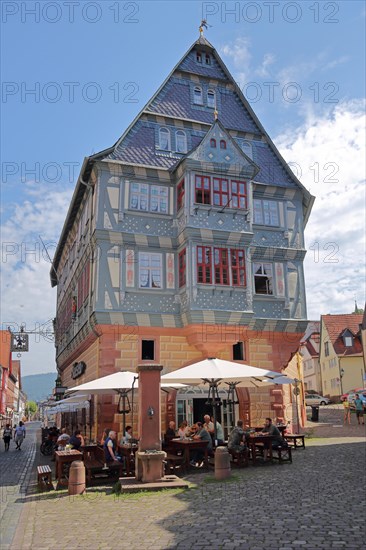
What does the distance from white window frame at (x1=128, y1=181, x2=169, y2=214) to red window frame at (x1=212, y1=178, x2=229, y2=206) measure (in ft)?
7.07

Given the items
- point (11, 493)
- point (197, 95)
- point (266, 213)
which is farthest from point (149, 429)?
point (197, 95)

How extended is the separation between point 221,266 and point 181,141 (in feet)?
21.6

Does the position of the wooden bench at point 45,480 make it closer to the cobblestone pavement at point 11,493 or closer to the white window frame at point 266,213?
the cobblestone pavement at point 11,493

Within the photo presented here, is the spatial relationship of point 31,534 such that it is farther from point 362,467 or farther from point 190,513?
point 362,467

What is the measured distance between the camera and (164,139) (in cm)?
2503

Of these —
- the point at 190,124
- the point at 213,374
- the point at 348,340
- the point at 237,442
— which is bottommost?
the point at 237,442

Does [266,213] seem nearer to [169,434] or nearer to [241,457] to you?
[169,434]

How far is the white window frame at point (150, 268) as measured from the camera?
23.0m

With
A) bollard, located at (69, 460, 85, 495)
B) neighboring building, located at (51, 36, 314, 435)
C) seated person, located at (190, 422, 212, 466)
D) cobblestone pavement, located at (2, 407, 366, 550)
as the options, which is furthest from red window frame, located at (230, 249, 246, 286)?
bollard, located at (69, 460, 85, 495)

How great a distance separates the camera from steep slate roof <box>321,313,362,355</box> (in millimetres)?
66562

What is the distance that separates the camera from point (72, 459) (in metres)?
14.7

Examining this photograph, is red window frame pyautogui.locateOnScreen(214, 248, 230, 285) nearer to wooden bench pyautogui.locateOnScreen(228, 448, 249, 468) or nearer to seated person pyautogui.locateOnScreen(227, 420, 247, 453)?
seated person pyautogui.locateOnScreen(227, 420, 247, 453)

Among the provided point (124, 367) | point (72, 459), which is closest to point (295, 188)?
point (124, 367)

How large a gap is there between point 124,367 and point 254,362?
6.06 m
